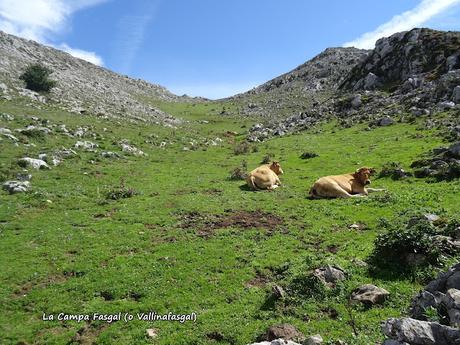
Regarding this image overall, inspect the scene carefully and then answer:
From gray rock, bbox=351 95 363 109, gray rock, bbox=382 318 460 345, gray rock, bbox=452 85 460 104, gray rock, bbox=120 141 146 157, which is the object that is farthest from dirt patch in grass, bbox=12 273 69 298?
gray rock, bbox=351 95 363 109

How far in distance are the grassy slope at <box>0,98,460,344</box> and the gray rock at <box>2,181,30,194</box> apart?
0.72 meters

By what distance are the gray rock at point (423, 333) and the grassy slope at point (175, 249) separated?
1.98 m

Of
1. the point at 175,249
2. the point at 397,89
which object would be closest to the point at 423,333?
the point at 175,249

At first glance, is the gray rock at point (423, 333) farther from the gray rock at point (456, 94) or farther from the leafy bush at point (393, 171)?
the gray rock at point (456, 94)

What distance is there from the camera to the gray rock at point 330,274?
12.5 metres

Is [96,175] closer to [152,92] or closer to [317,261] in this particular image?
[317,261]

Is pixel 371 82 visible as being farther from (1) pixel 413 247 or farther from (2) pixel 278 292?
(2) pixel 278 292

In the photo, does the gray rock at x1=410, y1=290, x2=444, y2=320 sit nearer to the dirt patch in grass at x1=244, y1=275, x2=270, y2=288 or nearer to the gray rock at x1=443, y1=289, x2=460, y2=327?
the gray rock at x1=443, y1=289, x2=460, y2=327

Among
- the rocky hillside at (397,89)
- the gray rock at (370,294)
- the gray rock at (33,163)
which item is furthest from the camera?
the rocky hillside at (397,89)

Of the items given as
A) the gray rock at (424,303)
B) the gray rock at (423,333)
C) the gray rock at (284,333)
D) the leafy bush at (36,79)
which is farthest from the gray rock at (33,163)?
the leafy bush at (36,79)

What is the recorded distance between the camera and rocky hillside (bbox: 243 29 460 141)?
44375 millimetres

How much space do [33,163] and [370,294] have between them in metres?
23.8

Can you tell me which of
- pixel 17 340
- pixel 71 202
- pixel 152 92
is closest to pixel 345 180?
pixel 71 202

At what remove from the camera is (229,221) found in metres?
19.6
